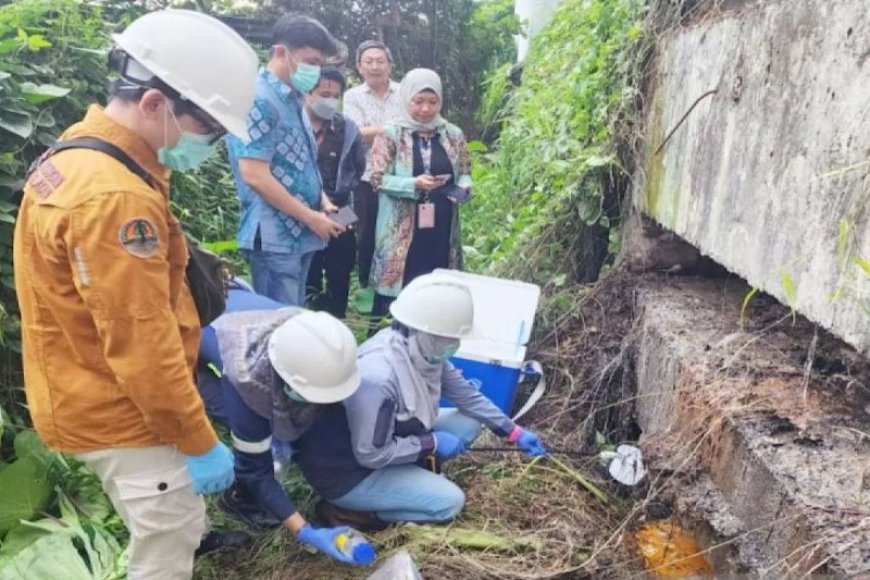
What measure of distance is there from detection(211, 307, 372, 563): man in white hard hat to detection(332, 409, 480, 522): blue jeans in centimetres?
22

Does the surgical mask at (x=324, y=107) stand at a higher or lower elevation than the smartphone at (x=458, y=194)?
higher

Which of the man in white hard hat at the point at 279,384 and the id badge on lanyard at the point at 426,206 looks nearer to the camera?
the man in white hard hat at the point at 279,384

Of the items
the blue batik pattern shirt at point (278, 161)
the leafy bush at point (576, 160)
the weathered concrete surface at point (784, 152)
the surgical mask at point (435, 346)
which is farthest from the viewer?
the leafy bush at point (576, 160)

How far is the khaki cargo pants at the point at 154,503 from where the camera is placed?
1.81 meters

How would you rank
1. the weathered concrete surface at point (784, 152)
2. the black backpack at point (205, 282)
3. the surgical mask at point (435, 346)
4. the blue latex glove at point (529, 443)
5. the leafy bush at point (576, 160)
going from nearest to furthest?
the weathered concrete surface at point (784, 152)
the black backpack at point (205, 282)
the surgical mask at point (435, 346)
the blue latex glove at point (529, 443)
the leafy bush at point (576, 160)

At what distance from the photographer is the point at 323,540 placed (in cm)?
229

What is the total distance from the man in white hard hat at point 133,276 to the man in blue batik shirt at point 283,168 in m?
1.25

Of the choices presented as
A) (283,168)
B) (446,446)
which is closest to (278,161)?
(283,168)

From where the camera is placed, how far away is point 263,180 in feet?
9.96

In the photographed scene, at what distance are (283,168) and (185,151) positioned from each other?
1.47 m

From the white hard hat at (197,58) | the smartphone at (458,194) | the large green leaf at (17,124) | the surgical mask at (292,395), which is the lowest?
the surgical mask at (292,395)

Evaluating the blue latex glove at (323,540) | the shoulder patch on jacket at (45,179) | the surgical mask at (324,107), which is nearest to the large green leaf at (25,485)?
the blue latex glove at (323,540)

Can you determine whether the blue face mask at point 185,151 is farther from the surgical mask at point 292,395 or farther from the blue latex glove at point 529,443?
the blue latex glove at point 529,443

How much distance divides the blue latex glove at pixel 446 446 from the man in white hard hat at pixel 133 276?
1046mm
